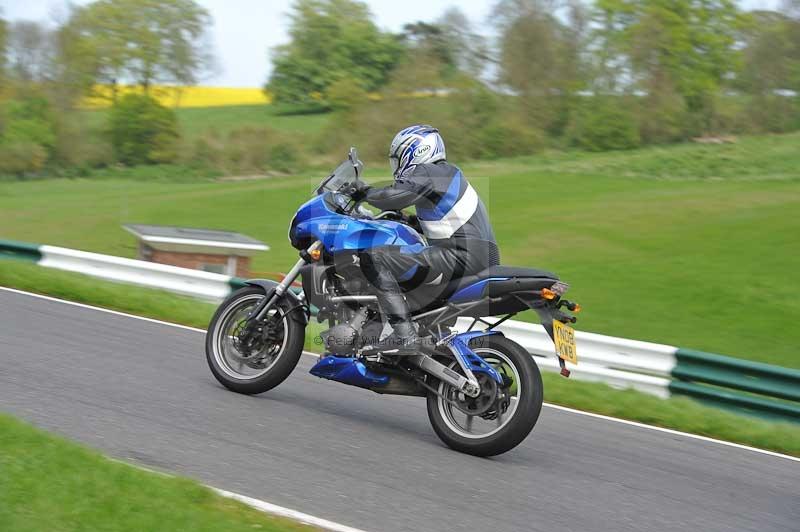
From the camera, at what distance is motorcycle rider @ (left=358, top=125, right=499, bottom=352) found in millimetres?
6438

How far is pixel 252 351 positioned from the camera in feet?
23.7

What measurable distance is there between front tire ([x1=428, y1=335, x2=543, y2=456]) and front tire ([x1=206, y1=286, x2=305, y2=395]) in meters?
1.11

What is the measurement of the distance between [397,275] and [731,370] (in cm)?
408

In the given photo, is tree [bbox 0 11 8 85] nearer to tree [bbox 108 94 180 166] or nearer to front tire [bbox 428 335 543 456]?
tree [bbox 108 94 180 166]

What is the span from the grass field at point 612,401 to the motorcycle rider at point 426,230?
84 centimetres

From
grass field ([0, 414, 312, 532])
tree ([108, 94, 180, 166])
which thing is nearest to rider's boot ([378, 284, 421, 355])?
grass field ([0, 414, 312, 532])

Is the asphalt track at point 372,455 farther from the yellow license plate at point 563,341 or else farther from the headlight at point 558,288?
the headlight at point 558,288

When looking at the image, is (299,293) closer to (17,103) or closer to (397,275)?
(397,275)

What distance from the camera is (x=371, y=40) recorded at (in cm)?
7300

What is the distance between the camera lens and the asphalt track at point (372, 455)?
5320 millimetres

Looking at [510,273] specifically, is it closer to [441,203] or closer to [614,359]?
[441,203]

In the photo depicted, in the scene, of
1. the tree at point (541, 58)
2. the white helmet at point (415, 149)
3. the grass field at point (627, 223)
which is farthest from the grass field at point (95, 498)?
the tree at point (541, 58)

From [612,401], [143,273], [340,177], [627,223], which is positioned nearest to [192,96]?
[627,223]

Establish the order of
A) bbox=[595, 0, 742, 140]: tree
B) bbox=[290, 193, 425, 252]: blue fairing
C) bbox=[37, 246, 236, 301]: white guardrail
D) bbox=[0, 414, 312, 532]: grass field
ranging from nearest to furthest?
bbox=[0, 414, 312, 532]: grass field, bbox=[290, 193, 425, 252]: blue fairing, bbox=[37, 246, 236, 301]: white guardrail, bbox=[595, 0, 742, 140]: tree
